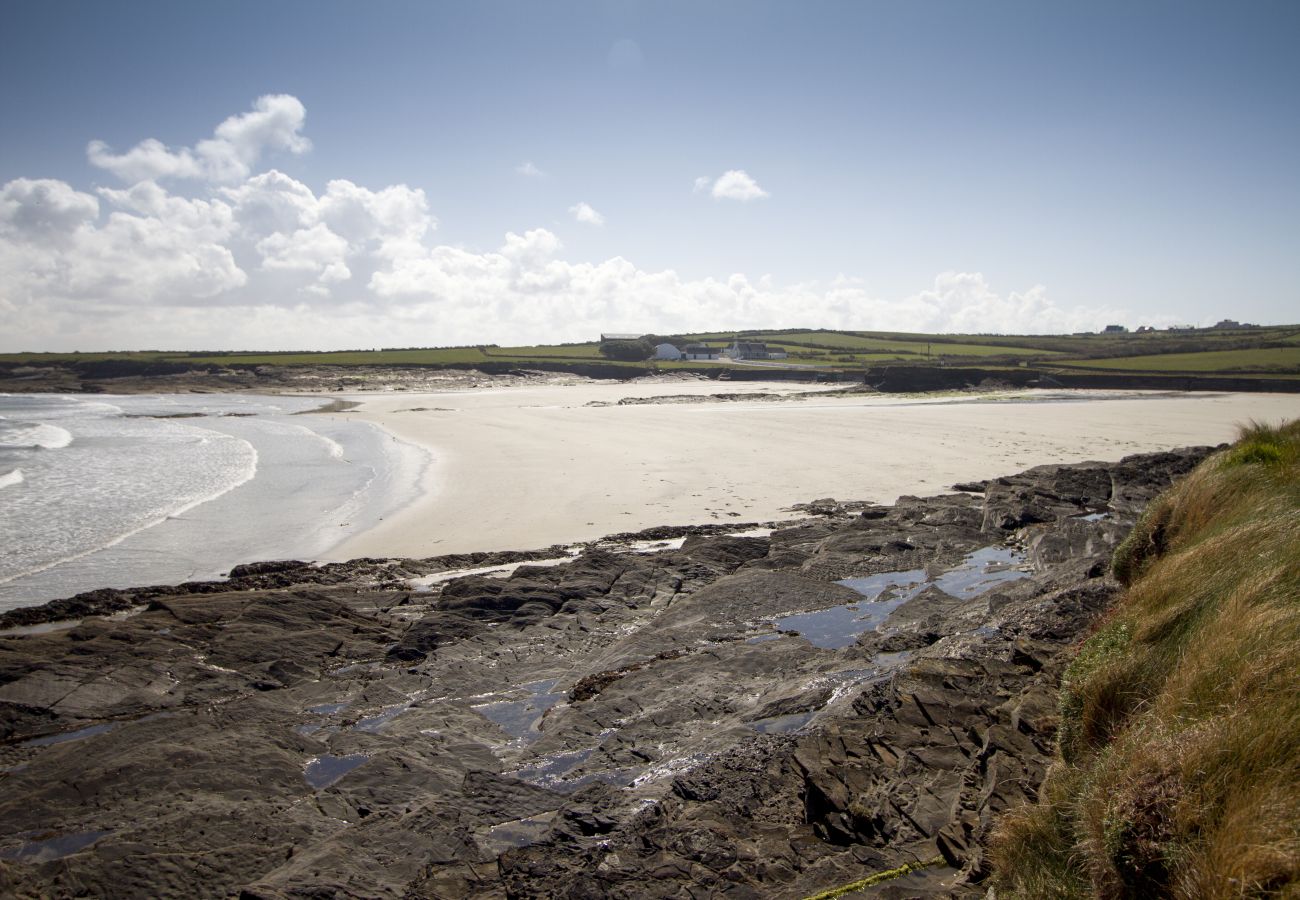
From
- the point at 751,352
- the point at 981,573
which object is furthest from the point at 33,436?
the point at 751,352

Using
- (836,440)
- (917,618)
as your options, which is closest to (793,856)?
(917,618)

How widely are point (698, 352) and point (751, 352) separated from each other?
36.7 ft

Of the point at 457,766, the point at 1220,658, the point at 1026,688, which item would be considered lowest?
the point at 457,766

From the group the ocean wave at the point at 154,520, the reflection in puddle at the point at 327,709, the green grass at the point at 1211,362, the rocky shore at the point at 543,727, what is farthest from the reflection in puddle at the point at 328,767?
the green grass at the point at 1211,362

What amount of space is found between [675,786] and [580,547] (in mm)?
10015

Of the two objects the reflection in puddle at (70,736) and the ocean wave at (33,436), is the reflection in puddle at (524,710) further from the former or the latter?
the ocean wave at (33,436)

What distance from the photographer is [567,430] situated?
128ft

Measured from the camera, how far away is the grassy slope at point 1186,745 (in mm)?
3793

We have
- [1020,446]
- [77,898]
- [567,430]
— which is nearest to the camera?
[77,898]

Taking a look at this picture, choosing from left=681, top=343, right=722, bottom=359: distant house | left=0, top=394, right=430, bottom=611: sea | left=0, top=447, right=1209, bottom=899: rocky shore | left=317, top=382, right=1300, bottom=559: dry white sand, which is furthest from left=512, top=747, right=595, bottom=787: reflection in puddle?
left=681, top=343, right=722, bottom=359: distant house

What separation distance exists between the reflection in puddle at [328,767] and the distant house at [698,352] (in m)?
108

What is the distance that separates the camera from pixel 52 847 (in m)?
6.62

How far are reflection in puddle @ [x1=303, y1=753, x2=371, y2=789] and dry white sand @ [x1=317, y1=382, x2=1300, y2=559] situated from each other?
866cm

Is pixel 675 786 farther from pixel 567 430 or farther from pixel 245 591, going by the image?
pixel 567 430
